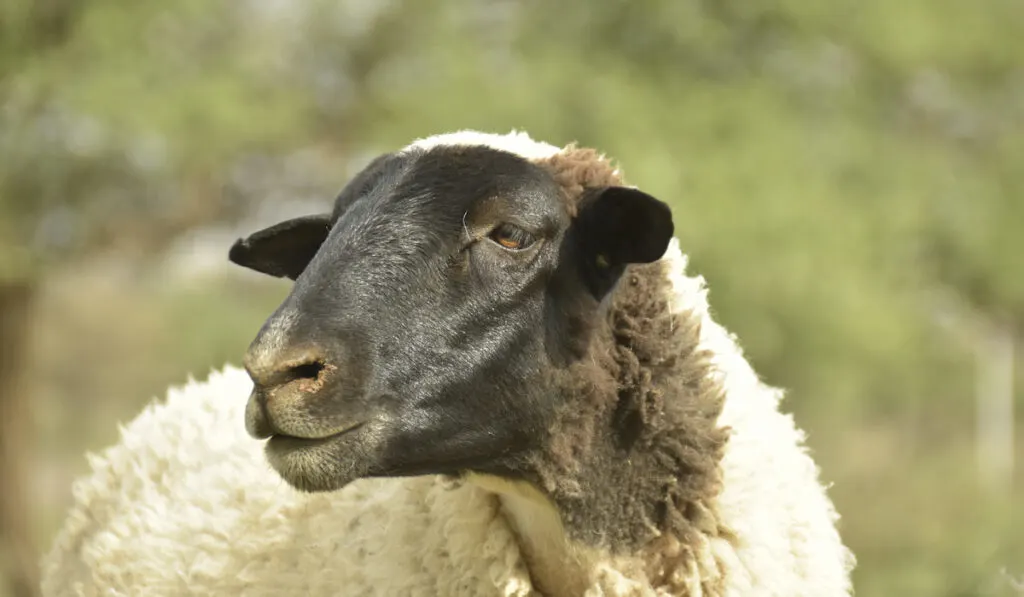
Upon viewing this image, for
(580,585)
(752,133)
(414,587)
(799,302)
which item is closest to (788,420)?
(580,585)

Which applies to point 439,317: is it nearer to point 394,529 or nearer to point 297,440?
point 297,440

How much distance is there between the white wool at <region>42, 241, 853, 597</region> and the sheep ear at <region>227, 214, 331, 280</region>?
0.74m

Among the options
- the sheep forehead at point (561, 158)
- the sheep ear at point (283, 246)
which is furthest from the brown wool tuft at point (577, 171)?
the sheep ear at point (283, 246)

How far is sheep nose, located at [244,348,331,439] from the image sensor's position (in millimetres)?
2768

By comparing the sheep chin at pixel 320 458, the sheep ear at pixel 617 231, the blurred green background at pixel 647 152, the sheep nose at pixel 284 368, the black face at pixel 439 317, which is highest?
the blurred green background at pixel 647 152

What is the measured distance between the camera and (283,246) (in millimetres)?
3662

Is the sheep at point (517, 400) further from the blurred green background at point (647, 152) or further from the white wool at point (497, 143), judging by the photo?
the blurred green background at point (647, 152)

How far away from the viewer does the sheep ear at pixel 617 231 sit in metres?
3.13

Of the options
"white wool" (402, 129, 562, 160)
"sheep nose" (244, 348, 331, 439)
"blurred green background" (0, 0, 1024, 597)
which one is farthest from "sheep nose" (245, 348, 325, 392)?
"blurred green background" (0, 0, 1024, 597)

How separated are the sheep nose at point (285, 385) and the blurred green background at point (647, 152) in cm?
633

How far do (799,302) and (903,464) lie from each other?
822 centimetres

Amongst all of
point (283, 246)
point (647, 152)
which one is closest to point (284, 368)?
point (283, 246)

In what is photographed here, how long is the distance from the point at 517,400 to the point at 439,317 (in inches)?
12.1


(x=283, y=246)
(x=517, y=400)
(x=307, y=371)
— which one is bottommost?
(x=307, y=371)
